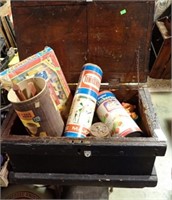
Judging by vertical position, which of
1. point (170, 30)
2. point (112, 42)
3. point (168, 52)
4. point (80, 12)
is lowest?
point (168, 52)

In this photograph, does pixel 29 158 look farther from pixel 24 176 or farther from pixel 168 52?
pixel 168 52

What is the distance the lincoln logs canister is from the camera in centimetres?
80

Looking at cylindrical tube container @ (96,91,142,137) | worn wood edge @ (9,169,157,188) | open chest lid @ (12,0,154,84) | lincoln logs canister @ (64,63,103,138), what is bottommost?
worn wood edge @ (9,169,157,188)

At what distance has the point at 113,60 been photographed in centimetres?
96

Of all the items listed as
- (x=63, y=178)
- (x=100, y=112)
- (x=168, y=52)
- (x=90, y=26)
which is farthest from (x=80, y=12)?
(x=168, y=52)

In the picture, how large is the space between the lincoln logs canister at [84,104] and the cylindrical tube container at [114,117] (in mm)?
57

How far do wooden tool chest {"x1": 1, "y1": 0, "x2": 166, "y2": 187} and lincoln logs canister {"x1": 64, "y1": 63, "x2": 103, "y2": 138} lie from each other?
6cm

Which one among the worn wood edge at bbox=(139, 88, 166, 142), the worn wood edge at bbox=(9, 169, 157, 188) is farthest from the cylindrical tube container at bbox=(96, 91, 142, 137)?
the worn wood edge at bbox=(9, 169, 157, 188)

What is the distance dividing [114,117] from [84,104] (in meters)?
0.12

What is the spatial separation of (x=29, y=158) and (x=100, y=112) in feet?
1.03

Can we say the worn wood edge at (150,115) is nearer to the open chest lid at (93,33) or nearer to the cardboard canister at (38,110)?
the open chest lid at (93,33)

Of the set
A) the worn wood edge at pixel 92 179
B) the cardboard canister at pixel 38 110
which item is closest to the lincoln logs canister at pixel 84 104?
the cardboard canister at pixel 38 110

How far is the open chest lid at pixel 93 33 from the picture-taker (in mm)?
838

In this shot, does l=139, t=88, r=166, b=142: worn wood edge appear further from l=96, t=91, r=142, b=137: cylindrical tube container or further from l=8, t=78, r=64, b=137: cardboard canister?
l=8, t=78, r=64, b=137: cardboard canister
